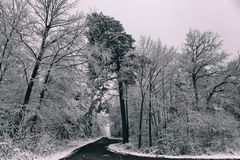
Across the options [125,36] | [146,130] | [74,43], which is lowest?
[146,130]

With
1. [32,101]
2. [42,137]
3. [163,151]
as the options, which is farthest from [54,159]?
[163,151]

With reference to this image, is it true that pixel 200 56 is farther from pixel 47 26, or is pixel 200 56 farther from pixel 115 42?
pixel 47 26

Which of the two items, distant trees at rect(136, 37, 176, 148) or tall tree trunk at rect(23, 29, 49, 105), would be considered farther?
distant trees at rect(136, 37, 176, 148)

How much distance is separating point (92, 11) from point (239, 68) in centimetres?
1755

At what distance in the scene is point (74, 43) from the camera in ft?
58.9

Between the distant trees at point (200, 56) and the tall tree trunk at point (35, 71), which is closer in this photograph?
the tall tree trunk at point (35, 71)

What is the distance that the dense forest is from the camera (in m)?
16.2

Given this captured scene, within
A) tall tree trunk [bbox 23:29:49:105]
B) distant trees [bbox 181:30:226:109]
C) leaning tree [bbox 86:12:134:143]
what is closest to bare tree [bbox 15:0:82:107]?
tall tree trunk [bbox 23:29:49:105]

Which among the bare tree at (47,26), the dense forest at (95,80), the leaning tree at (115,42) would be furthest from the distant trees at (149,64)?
the bare tree at (47,26)

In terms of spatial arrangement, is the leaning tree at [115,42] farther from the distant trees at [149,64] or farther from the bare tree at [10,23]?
the bare tree at [10,23]

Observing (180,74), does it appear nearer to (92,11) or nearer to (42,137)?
(92,11)

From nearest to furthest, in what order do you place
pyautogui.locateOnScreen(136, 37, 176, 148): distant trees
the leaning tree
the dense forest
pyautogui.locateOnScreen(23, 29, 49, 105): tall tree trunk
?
the dense forest
pyautogui.locateOnScreen(23, 29, 49, 105): tall tree trunk
pyautogui.locateOnScreen(136, 37, 176, 148): distant trees
the leaning tree

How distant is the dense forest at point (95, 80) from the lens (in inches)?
639

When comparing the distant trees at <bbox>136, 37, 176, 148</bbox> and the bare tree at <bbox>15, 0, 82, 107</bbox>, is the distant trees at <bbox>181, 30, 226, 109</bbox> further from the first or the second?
the bare tree at <bbox>15, 0, 82, 107</bbox>
